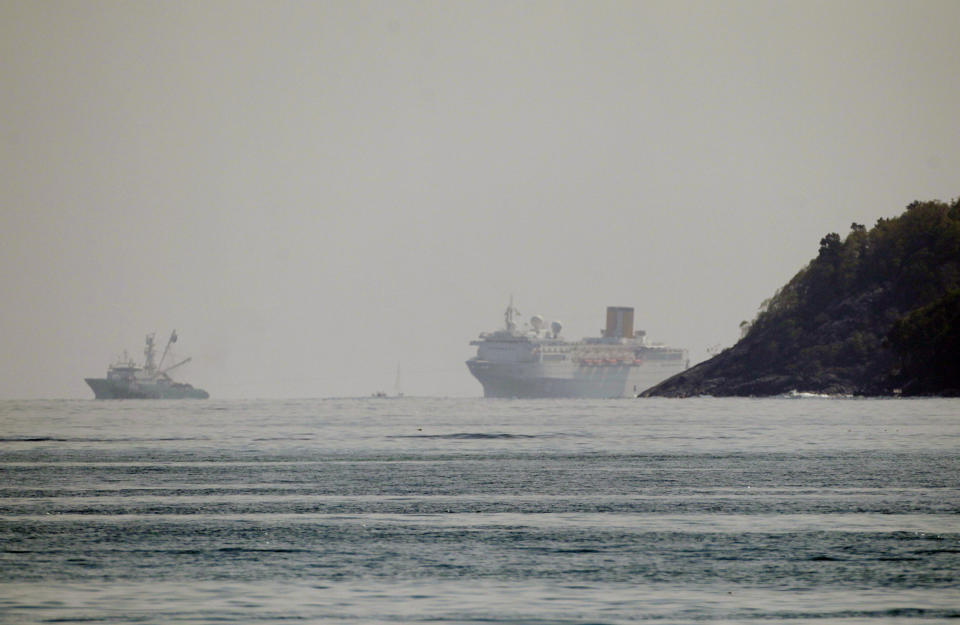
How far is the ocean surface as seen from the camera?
96.1 ft

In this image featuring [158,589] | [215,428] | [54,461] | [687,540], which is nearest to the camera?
[158,589]

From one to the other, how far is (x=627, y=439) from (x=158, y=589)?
Answer: 66241 millimetres

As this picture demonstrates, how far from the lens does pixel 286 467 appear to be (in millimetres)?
69125

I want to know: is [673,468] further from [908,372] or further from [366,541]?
[908,372]

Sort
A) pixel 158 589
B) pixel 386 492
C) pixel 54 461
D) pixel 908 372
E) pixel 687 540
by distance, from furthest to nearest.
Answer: pixel 908 372
pixel 54 461
pixel 386 492
pixel 687 540
pixel 158 589

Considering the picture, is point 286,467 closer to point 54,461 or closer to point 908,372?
point 54,461

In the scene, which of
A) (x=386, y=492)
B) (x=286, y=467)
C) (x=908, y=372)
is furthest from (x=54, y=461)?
(x=908, y=372)

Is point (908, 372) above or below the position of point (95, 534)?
above

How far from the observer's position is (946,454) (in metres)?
73.7

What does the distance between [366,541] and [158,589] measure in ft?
28.4

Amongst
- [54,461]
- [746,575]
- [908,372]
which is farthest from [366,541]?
[908,372]

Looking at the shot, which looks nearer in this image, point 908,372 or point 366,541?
point 366,541

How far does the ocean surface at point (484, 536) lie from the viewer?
29297 mm

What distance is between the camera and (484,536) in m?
39.9
